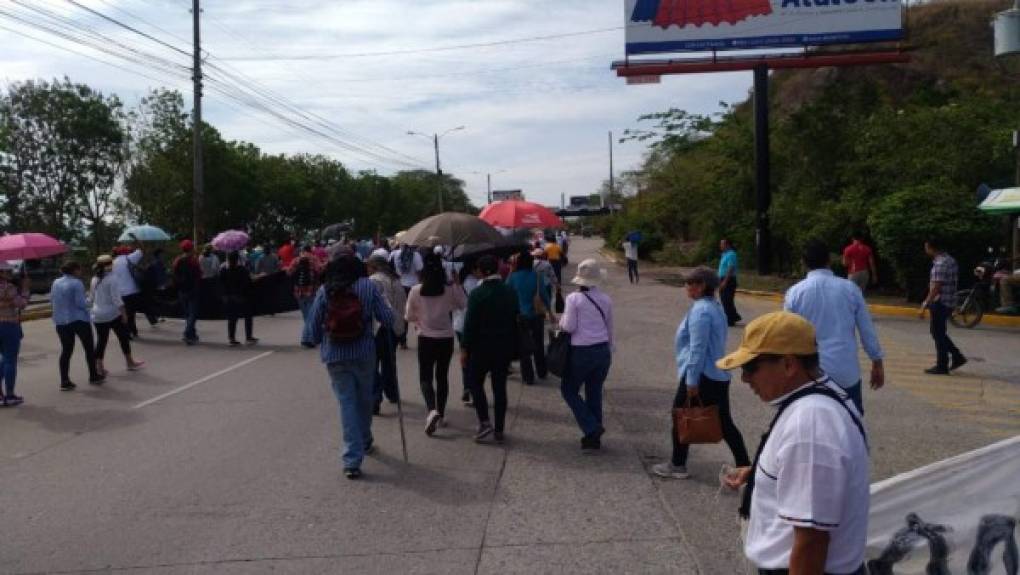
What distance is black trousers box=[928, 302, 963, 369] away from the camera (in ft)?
36.0

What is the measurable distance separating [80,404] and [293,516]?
219 inches

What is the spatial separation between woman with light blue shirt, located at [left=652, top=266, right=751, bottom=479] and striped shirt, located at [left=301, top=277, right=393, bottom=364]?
248cm

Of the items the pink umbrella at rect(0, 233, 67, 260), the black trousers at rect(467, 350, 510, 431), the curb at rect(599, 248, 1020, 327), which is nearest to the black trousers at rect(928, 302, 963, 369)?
the curb at rect(599, 248, 1020, 327)

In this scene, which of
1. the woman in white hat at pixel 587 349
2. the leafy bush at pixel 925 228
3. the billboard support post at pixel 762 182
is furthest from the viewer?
the billboard support post at pixel 762 182

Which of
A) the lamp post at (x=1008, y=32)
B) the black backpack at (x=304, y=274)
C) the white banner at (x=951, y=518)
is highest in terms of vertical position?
the lamp post at (x=1008, y=32)

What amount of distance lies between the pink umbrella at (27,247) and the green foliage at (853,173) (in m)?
16.1

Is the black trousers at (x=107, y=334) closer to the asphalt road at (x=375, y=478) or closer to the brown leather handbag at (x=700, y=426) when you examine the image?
the asphalt road at (x=375, y=478)

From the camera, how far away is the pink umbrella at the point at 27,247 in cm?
1400

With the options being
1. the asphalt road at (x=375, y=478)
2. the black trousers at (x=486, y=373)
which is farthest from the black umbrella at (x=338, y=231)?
the black trousers at (x=486, y=373)

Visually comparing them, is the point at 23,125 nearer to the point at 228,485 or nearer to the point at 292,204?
the point at 292,204

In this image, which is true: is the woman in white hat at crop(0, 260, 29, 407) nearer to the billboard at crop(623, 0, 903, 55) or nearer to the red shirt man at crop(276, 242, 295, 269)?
the red shirt man at crop(276, 242, 295, 269)

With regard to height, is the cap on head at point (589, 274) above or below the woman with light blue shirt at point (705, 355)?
above

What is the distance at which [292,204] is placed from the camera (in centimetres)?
6544

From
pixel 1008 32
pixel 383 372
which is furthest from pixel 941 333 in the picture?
pixel 383 372
